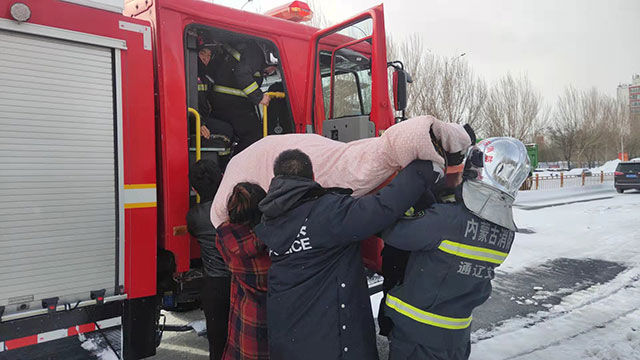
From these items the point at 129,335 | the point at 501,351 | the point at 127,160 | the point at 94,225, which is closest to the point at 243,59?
the point at 127,160

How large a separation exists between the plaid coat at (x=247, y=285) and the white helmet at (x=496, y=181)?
1104 mm

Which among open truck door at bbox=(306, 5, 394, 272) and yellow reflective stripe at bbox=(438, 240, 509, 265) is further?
open truck door at bbox=(306, 5, 394, 272)

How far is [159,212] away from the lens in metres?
2.86

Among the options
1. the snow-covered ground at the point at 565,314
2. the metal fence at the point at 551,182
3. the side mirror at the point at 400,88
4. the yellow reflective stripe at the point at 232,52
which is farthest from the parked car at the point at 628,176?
the yellow reflective stripe at the point at 232,52

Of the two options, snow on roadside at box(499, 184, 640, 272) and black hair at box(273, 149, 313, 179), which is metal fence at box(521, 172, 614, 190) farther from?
black hair at box(273, 149, 313, 179)

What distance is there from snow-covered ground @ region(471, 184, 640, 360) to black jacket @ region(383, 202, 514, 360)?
1.68 m

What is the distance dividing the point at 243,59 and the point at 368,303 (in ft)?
7.64

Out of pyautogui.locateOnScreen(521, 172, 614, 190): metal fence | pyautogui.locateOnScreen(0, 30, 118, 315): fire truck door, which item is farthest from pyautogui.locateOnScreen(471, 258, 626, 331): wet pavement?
pyautogui.locateOnScreen(521, 172, 614, 190): metal fence

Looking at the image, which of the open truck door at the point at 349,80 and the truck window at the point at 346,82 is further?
the truck window at the point at 346,82

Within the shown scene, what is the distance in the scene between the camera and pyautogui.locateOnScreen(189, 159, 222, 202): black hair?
277 centimetres

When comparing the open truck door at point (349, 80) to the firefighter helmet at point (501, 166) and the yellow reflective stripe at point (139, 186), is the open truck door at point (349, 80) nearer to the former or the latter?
the firefighter helmet at point (501, 166)

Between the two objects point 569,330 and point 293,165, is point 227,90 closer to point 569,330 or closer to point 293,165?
point 293,165

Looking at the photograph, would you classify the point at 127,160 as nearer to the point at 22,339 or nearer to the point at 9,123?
the point at 9,123

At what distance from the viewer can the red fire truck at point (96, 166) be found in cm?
216
